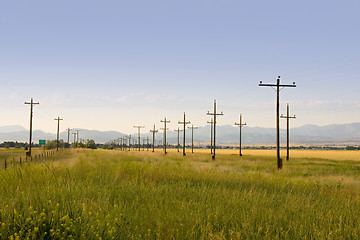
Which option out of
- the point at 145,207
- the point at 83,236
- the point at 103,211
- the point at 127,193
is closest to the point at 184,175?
the point at 127,193

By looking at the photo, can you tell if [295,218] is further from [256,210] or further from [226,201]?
[226,201]

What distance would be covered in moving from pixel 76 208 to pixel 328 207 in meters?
6.79

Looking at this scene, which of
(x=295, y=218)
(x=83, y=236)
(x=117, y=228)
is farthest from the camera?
(x=295, y=218)

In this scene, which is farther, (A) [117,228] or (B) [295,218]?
(B) [295,218]

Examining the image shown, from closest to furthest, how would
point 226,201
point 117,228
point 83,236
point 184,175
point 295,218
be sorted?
→ point 83,236 → point 117,228 → point 295,218 → point 226,201 → point 184,175

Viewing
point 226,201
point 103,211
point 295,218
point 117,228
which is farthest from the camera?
point 226,201

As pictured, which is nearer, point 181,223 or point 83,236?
point 83,236

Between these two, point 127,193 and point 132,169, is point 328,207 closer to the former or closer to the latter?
point 127,193

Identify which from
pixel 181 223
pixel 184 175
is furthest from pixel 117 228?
pixel 184 175

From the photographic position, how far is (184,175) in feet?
46.6

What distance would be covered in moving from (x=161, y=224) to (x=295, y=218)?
3.25 meters

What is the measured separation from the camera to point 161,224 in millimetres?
6574

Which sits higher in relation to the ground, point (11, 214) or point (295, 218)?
point (11, 214)

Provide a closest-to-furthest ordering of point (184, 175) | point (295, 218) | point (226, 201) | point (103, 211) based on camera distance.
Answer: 1. point (103, 211)
2. point (295, 218)
3. point (226, 201)
4. point (184, 175)
